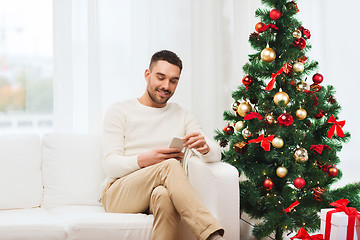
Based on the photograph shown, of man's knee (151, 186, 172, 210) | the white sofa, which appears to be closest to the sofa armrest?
the white sofa

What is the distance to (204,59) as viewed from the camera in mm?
3146

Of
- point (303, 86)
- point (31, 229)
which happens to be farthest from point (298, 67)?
point (31, 229)

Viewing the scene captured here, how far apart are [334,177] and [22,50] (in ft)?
6.88

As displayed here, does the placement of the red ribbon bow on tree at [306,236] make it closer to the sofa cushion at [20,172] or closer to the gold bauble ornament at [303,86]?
the gold bauble ornament at [303,86]

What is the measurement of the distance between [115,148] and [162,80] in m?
0.48

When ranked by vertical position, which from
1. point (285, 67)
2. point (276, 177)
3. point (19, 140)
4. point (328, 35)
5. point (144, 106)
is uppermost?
point (328, 35)

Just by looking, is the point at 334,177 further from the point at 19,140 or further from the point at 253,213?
the point at 19,140

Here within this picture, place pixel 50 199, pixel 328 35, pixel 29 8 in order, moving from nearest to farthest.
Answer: pixel 50 199
pixel 29 8
pixel 328 35

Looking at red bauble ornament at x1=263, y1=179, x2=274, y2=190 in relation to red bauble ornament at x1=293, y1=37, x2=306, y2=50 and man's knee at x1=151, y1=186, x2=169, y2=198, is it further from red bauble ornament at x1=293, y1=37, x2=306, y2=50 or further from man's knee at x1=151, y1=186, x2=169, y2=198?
red bauble ornament at x1=293, y1=37, x2=306, y2=50

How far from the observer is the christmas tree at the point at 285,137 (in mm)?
2256

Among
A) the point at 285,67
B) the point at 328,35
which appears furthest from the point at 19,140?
the point at 328,35

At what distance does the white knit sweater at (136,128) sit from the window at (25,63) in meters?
0.66

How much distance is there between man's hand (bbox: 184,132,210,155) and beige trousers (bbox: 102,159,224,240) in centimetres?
13

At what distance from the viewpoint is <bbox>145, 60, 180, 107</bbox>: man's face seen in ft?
8.26
